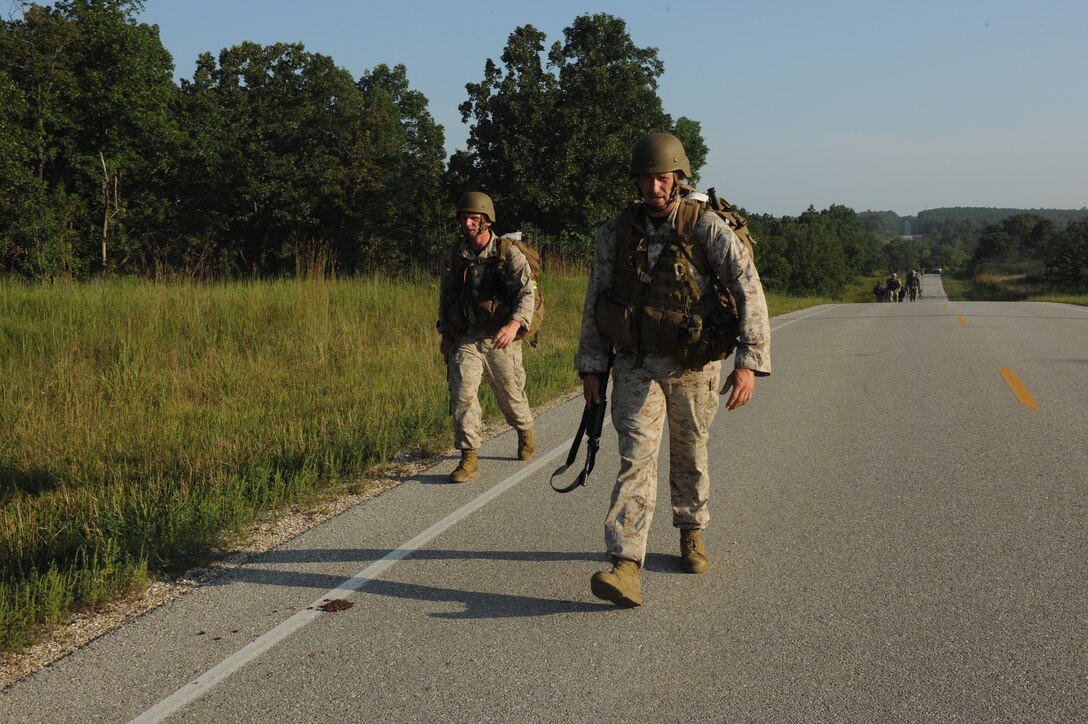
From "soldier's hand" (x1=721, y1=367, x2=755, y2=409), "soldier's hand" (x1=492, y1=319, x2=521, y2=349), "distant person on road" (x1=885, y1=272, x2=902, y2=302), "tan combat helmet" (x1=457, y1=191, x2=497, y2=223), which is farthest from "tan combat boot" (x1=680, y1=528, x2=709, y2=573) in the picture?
"distant person on road" (x1=885, y1=272, x2=902, y2=302)

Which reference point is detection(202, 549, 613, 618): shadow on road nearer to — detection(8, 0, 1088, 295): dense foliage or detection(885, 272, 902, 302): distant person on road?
detection(8, 0, 1088, 295): dense foliage

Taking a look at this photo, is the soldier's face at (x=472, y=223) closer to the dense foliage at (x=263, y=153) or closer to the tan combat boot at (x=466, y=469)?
the tan combat boot at (x=466, y=469)

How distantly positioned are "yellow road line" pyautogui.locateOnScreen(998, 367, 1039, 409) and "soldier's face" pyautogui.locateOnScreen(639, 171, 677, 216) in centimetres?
666

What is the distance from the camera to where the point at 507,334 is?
22.1ft

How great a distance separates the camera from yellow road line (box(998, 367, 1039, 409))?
9.72 meters

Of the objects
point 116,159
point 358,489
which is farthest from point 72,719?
point 116,159

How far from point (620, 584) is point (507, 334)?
2.85 m

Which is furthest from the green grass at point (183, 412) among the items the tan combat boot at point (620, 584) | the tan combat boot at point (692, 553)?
Answer: the tan combat boot at point (692, 553)

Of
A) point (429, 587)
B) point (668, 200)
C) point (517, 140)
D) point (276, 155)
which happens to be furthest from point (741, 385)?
point (276, 155)

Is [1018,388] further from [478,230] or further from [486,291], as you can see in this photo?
[478,230]

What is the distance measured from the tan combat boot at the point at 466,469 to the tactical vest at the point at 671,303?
2659 mm

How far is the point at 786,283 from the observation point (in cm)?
9319

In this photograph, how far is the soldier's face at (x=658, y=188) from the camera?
14.2 feet

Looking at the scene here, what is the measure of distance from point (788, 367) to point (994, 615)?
942cm
